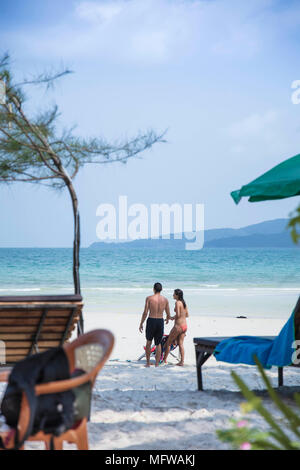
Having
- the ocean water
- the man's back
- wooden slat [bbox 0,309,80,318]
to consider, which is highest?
wooden slat [bbox 0,309,80,318]

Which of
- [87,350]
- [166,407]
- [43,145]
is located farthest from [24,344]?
[87,350]

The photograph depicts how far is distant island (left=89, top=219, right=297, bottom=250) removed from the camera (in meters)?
48.6

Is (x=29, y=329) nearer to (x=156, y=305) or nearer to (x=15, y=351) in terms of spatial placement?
(x=15, y=351)

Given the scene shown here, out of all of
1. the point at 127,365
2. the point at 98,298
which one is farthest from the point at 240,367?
the point at 98,298

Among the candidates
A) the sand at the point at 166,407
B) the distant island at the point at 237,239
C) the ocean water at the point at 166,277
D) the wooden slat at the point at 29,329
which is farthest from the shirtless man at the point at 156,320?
the distant island at the point at 237,239

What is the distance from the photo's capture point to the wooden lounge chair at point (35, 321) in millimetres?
3822

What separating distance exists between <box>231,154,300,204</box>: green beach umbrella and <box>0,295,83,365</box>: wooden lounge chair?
137 cm

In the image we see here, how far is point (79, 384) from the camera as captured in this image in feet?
6.87

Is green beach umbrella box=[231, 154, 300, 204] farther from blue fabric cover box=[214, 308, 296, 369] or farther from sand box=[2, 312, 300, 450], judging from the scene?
sand box=[2, 312, 300, 450]

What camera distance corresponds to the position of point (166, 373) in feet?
20.6

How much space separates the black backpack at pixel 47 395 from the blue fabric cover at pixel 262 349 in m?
1.94

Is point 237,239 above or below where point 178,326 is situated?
above

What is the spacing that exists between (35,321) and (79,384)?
6.29 feet

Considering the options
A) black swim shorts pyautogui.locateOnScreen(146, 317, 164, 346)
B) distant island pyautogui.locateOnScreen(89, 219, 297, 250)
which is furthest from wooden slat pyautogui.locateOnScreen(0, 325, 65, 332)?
distant island pyautogui.locateOnScreen(89, 219, 297, 250)
